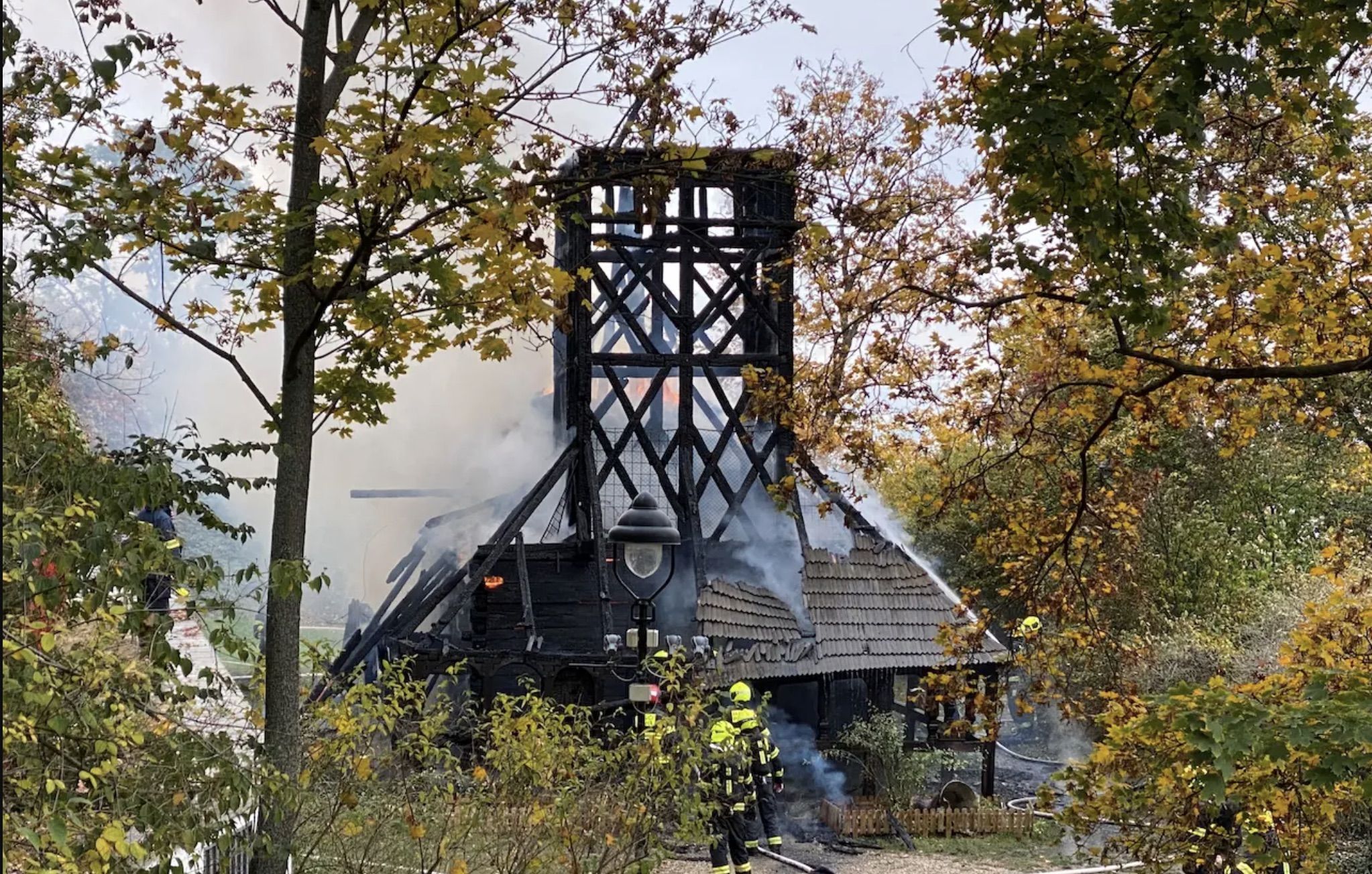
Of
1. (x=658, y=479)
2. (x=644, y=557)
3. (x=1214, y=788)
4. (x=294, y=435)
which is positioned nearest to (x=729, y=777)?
(x=644, y=557)

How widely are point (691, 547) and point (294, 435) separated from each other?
35.7 ft

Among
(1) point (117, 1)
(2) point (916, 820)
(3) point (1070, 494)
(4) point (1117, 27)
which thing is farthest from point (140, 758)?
(2) point (916, 820)

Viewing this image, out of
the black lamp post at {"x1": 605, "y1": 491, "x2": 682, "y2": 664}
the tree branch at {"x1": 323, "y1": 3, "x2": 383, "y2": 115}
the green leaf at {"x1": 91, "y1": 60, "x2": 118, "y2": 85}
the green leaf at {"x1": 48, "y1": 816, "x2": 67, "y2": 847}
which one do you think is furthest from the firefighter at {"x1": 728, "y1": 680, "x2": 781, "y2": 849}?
the green leaf at {"x1": 91, "y1": 60, "x2": 118, "y2": 85}

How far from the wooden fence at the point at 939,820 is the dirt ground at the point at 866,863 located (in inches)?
29.2

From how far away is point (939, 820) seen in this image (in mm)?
14383

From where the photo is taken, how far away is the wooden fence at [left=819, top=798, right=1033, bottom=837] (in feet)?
46.5

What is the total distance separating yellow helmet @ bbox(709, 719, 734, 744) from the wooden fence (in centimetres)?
663

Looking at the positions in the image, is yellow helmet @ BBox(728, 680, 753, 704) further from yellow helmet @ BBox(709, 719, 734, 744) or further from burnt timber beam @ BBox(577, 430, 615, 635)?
burnt timber beam @ BBox(577, 430, 615, 635)

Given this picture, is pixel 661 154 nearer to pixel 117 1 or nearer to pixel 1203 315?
pixel 117 1

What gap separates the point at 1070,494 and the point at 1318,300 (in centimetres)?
214

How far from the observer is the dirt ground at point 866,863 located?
39.1 ft

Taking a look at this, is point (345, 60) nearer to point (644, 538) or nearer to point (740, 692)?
point (644, 538)

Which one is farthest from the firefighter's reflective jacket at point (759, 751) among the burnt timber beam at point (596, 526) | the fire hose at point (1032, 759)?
the fire hose at point (1032, 759)

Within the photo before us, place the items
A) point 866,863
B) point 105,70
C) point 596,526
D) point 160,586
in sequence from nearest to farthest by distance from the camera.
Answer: point 105,70 → point 160,586 → point 866,863 → point 596,526
